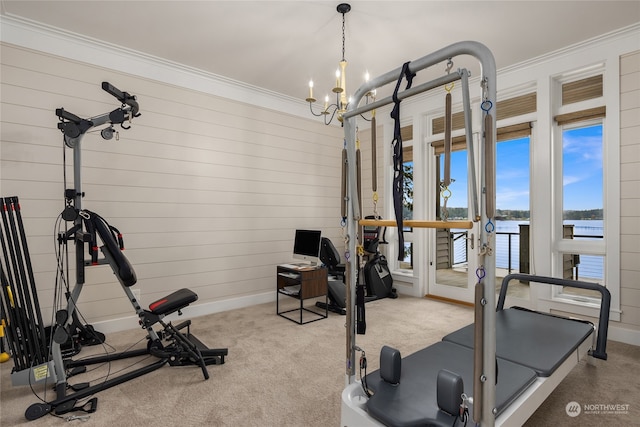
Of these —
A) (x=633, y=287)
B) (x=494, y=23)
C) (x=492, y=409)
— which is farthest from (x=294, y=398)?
A: (x=494, y=23)

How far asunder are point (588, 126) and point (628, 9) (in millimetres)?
1104

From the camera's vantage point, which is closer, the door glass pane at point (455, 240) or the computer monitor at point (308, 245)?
the computer monitor at point (308, 245)

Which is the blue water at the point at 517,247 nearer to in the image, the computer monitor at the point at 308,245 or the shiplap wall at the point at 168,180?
the computer monitor at the point at 308,245

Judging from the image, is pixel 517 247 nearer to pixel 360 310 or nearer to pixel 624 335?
pixel 624 335

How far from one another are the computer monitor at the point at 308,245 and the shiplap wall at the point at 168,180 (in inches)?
25.3

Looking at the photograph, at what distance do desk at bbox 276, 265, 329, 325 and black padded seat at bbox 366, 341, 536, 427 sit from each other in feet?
6.03

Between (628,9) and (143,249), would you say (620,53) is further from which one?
(143,249)

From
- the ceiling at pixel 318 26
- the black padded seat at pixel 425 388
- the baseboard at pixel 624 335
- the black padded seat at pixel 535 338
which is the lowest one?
the baseboard at pixel 624 335

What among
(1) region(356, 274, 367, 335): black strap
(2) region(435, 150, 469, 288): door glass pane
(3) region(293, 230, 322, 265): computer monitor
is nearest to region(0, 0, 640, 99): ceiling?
(2) region(435, 150, 469, 288): door glass pane

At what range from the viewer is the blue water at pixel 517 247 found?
3.52 m

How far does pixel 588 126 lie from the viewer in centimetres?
359

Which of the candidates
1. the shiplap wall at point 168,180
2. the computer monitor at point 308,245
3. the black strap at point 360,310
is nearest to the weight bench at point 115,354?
the shiplap wall at point 168,180

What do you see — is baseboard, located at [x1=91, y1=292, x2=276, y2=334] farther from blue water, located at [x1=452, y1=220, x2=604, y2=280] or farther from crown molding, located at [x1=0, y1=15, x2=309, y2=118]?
blue water, located at [x1=452, y1=220, x2=604, y2=280]

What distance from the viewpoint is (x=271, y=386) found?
7.86ft
